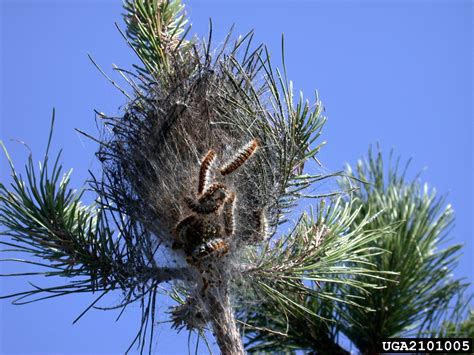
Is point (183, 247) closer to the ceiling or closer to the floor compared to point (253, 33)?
closer to the floor

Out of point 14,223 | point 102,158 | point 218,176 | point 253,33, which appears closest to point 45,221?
point 14,223

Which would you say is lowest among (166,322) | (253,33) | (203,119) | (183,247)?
(166,322)

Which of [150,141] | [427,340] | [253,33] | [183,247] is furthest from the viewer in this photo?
[427,340]

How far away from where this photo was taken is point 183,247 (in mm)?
2307

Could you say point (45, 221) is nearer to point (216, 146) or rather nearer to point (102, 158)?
point (102, 158)

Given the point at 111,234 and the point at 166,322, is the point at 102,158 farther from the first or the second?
the point at 166,322

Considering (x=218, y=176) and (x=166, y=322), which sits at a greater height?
(x=218, y=176)

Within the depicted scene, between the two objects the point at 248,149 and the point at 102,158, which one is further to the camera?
the point at 102,158

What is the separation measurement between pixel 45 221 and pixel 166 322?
1.56 ft

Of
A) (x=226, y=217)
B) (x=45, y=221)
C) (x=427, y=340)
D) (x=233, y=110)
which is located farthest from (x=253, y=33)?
(x=427, y=340)

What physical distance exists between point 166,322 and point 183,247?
0.28 meters

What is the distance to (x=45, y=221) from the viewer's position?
91.5 inches

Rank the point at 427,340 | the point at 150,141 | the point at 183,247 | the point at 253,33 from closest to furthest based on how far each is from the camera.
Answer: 1. the point at 183,247
2. the point at 150,141
3. the point at 253,33
4. the point at 427,340

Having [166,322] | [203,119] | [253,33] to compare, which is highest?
[253,33]
